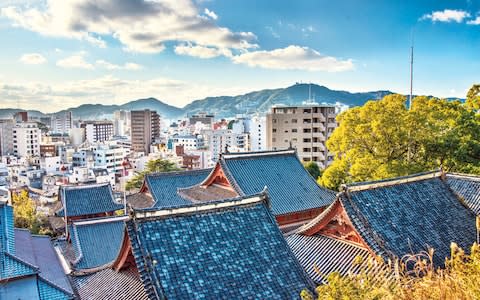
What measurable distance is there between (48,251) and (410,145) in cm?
2335

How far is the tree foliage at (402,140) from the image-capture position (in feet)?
84.8

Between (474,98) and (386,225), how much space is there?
796 inches

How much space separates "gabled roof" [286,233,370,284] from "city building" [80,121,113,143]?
15054cm

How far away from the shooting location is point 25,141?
117 metres

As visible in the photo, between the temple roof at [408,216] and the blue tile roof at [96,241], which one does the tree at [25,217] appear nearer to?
the blue tile roof at [96,241]

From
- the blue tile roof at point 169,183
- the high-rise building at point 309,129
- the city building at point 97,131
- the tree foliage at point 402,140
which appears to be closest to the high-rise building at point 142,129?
the city building at point 97,131

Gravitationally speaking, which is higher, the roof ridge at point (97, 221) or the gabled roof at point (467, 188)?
the gabled roof at point (467, 188)

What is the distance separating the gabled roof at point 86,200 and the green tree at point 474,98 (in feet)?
101

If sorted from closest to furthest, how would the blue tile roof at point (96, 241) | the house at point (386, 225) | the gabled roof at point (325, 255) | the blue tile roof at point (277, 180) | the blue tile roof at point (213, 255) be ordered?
the blue tile roof at point (213, 255) → the gabled roof at point (325, 255) → the house at point (386, 225) → the blue tile roof at point (277, 180) → the blue tile roof at point (96, 241)

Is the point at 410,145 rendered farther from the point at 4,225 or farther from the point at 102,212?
the point at 102,212

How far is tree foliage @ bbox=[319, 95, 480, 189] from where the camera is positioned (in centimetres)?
2584

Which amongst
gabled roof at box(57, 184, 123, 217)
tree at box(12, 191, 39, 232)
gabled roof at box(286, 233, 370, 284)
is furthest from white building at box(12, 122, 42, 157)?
gabled roof at box(286, 233, 370, 284)

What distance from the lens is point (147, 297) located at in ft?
37.0

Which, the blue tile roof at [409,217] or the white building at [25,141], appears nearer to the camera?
the blue tile roof at [409,217]
